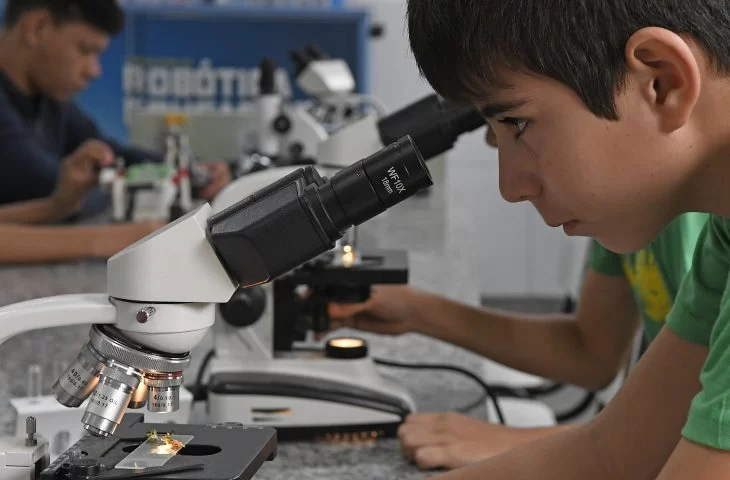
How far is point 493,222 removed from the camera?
5000 mm

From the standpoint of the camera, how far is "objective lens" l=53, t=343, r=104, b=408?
2.71ft

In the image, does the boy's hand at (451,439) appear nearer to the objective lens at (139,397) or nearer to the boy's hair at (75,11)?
the objective lens at (139,397)

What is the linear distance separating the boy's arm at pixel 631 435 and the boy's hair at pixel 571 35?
35 cm

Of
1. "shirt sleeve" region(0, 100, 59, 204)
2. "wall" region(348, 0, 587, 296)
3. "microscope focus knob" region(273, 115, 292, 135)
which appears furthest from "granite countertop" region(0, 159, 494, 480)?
"wall" region(348, 0, 587, 296)

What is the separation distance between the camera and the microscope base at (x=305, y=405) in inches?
52.2

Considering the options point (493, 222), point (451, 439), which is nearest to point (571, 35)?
point (451, 439)

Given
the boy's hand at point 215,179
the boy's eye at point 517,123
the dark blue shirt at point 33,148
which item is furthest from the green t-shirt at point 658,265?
the dark blue shirt at point 33,148

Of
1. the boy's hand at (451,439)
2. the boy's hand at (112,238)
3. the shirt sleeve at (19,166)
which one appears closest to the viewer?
the boy's hand at (451,439)

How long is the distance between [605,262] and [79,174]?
1786mm

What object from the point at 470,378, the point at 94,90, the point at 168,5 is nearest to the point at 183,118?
the point at 168,5

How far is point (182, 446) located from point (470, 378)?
726 mm

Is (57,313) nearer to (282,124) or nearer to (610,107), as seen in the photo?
(610,107)

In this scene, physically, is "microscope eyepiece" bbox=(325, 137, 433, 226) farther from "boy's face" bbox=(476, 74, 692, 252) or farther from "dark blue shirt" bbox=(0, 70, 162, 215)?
"dark blue shirt" bbox=(0, 70, 162, 215)

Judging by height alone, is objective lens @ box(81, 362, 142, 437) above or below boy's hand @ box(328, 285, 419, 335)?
above
